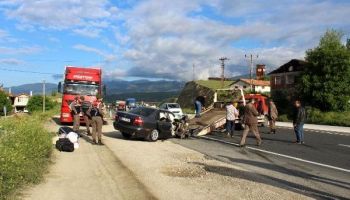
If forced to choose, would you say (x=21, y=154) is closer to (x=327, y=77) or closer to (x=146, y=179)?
(x=146, y=179)

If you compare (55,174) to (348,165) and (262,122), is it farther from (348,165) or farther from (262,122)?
(262,122)

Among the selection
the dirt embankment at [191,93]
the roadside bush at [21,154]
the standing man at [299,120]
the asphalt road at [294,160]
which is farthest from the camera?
the dirt embankment at [191,93]

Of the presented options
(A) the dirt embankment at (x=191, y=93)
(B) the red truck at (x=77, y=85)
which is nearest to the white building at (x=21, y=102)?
(A) the dirt embankment at (x=191, y=93)

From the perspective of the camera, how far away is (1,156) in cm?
819

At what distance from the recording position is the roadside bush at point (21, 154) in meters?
8.21

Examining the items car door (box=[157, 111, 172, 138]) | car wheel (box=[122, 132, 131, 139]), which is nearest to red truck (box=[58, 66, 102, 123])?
car wheel (box=[122, 132, 131, 139])

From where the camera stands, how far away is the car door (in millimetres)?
20969

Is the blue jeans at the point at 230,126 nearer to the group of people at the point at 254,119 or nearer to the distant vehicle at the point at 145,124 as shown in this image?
the group of people at the point at 254,119

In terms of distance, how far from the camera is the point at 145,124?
20359 millimetres

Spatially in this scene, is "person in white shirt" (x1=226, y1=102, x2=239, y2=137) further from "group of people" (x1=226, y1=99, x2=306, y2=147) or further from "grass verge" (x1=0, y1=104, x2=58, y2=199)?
"grass verge" (x1=0, y1=104, x2=58, y2=199)

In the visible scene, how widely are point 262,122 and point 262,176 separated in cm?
1976

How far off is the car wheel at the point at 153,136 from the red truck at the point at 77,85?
9315mm

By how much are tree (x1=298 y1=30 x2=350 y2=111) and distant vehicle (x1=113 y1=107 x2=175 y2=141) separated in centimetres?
3554

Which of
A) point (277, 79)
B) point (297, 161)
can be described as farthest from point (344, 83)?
point (297, 161)
